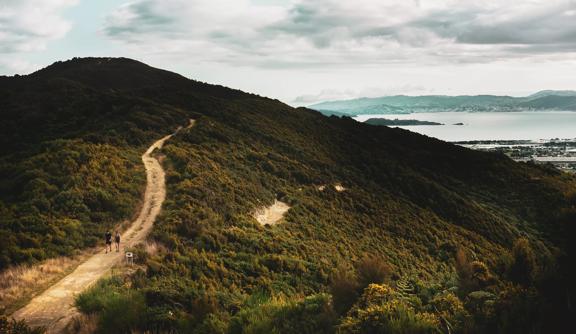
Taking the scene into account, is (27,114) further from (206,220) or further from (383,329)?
(383,329)

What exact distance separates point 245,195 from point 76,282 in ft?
40.4

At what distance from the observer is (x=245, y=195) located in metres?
23.1

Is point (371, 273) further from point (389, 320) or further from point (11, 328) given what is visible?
point (11, 328)

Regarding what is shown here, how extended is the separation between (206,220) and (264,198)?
26.1 ft

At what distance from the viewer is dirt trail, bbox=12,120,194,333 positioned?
9251 mm

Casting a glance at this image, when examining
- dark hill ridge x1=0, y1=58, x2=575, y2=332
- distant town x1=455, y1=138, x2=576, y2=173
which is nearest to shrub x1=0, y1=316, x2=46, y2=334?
dark hill ridge x1=0, y1=58, x2=575, y2=332

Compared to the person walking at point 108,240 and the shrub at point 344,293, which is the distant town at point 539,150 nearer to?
the person walking at point 108,240

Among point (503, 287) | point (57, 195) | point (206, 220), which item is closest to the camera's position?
point (503, 287)

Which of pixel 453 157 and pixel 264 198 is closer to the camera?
pixel 264 198

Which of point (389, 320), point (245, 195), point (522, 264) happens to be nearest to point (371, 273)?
point (389, 320)

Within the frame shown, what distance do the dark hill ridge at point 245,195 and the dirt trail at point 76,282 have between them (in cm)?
80

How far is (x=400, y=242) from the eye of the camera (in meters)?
24.8

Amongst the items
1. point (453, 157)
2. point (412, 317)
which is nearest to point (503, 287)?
point (412, 317)

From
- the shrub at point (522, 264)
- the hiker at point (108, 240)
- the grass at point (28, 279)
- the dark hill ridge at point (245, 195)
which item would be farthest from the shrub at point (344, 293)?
the hiker at point (108, 240)
